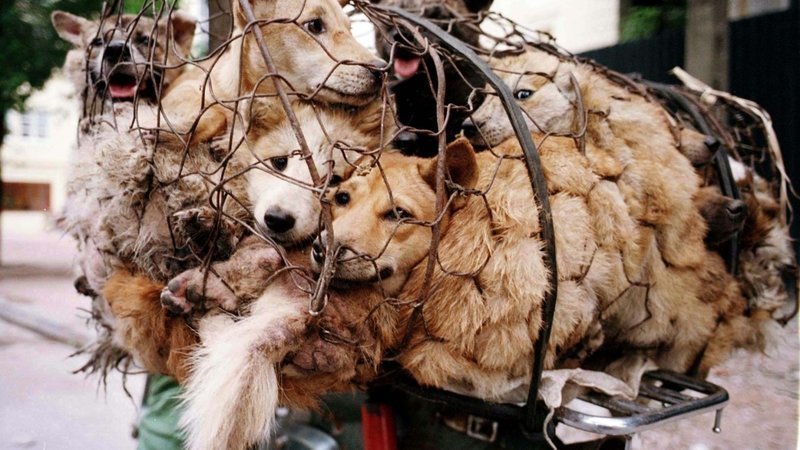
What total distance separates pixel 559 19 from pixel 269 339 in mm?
11576

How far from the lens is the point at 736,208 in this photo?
225 cm

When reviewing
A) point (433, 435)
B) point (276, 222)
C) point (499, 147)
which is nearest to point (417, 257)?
point (276, 222)

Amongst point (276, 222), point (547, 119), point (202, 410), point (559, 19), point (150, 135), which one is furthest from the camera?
point (559, 19)

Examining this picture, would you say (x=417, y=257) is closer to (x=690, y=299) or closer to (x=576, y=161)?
(x=576, y=161)

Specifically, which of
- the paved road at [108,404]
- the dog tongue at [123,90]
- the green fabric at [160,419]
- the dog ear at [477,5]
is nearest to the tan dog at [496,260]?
the dog tongue at [123,90]

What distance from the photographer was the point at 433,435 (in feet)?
8.48

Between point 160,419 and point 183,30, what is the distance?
6.41 feet

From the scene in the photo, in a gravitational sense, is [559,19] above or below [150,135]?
above

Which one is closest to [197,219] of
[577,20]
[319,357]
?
[319,357]

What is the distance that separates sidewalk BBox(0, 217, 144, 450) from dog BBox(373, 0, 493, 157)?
1.82 metres

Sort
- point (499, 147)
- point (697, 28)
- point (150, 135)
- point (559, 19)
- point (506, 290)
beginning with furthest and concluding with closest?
point (559, 19)
point (697, 28)
point (499, 147)
point (150, 135)
point (506, 290)

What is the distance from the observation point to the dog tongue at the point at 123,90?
102 inches

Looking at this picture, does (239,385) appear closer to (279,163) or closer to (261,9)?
(279,163)

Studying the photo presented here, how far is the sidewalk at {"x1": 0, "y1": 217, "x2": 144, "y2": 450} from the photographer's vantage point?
5.75 m
